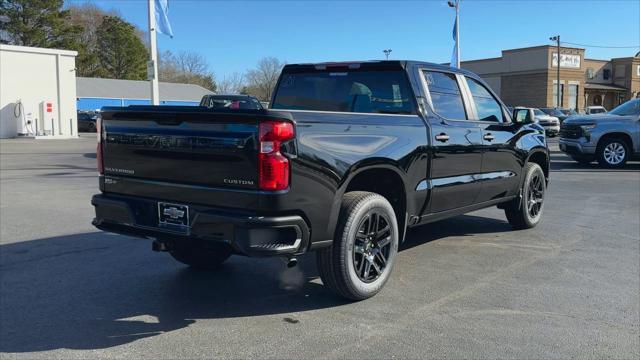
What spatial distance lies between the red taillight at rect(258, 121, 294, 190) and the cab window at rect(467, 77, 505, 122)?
10.6 feet

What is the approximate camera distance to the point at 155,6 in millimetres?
19047

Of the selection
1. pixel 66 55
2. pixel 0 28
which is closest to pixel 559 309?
pixel 66 55

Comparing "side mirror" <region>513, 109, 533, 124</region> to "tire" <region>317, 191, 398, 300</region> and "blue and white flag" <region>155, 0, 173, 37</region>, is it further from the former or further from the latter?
"blue and white flag" <region>155, 0, 173, 37</region>

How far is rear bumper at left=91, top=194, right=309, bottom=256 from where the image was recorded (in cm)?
373

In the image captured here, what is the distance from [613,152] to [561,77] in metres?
40.2

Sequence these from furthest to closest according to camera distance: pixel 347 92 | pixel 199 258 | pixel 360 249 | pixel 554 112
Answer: pixel 554 112 < pixel 347 92 < pixel 199 258 < pixel 360 249

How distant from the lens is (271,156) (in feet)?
12.3

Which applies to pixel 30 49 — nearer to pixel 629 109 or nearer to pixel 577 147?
pixel 577 147

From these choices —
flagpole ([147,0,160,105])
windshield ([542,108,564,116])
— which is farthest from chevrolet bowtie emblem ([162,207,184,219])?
windshield ([542,108,564,116])

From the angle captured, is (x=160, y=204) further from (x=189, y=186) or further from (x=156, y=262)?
(x=156, y=262)

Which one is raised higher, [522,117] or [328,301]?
[522,117]

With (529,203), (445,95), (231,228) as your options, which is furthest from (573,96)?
(231,228)

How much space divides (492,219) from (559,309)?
3.82 metres

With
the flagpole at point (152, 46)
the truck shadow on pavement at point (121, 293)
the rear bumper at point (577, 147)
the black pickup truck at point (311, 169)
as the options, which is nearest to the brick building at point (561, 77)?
the rear bumper at point (577, 147)
